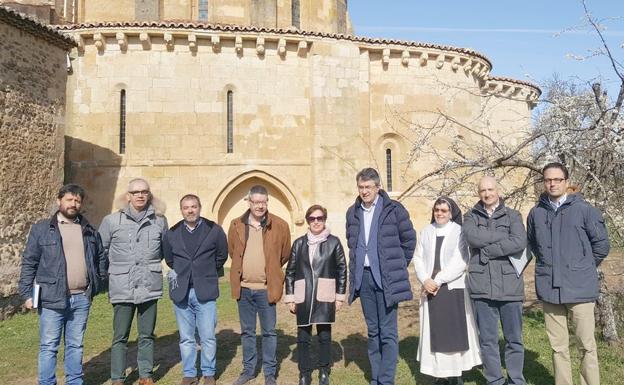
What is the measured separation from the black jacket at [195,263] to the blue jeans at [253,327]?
0.36m

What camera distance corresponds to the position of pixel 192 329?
5.04m

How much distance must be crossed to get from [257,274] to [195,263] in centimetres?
63

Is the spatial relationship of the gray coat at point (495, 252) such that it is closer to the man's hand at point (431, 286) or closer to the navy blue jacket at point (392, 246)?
the man's hand at point (431, 286)

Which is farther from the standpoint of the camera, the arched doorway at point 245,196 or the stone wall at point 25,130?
the arched doorway at point 245,196

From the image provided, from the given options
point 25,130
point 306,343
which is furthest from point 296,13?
point 306,343

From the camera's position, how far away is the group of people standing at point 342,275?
4309mm

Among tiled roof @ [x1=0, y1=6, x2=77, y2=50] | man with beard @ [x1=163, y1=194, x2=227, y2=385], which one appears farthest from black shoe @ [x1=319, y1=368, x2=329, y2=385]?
tiled roof @ [x1=0, y1=6, x2=77, y2=50]

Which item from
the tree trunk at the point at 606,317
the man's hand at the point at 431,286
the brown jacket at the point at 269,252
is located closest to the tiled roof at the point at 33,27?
the brown jacket at the point at 269,252

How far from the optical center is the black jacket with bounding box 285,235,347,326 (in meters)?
4.89

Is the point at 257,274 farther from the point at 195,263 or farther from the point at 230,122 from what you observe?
the point at 230,122

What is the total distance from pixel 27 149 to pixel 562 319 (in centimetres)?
880

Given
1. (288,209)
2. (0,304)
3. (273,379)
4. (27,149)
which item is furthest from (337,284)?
(288,209)

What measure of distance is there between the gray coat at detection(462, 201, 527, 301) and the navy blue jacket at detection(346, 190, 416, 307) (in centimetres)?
56

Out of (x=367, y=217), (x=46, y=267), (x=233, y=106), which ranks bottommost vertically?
(x=46, y=267)
